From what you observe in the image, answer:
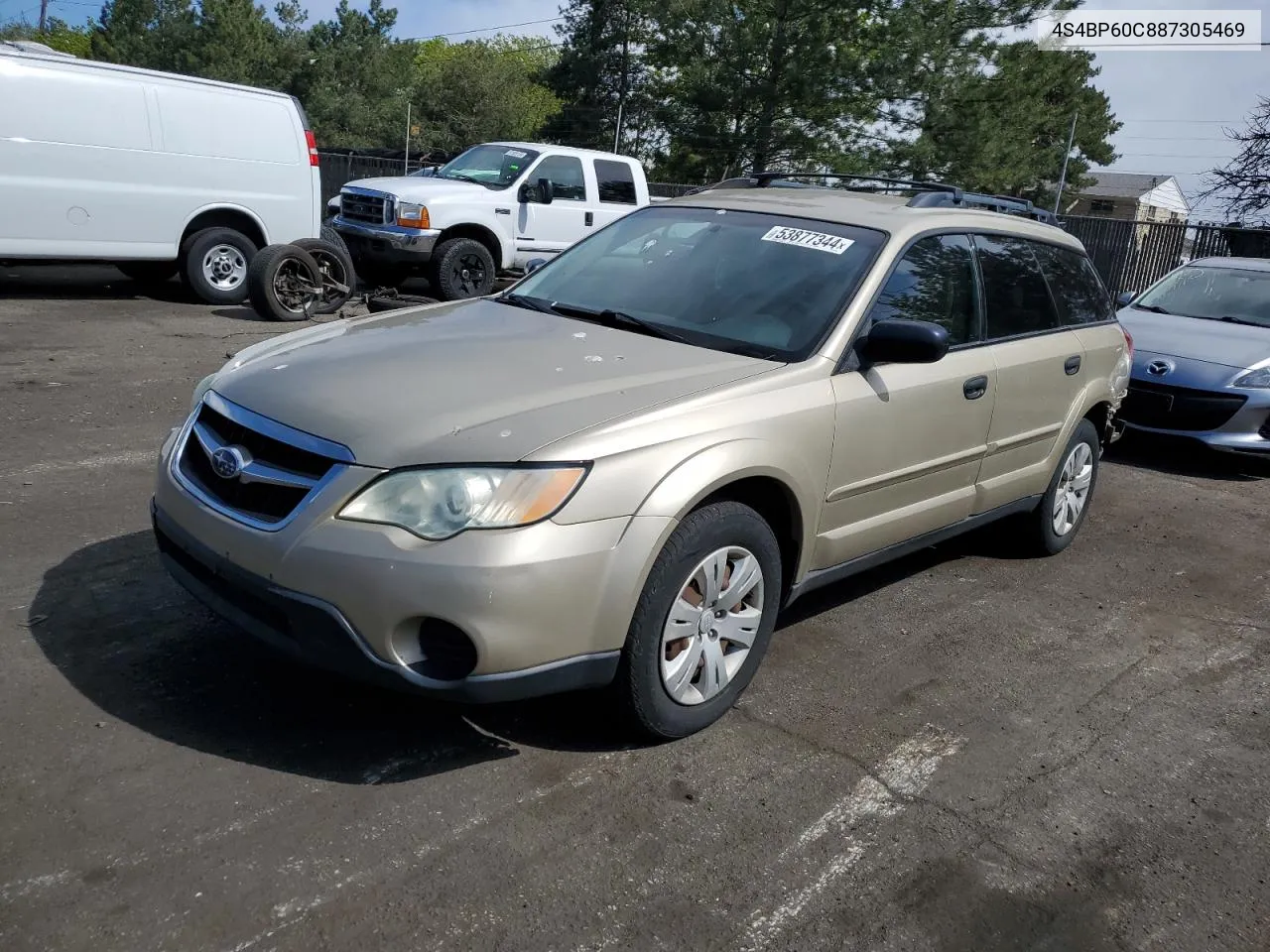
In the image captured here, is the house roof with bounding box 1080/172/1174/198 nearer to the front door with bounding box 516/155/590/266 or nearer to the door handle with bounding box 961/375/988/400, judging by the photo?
the front door with bounding box 516/155/590/266

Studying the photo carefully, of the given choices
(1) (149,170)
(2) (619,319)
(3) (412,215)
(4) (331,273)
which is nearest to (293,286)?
(4) (331,273)

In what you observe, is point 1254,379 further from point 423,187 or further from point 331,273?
point 423,187

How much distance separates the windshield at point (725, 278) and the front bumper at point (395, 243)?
311 inches

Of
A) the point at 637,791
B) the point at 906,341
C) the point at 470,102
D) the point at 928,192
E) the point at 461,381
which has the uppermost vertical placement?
the point at 470,102

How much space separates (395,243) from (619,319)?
8806 mm

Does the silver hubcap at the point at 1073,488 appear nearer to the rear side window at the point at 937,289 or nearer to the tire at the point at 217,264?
the rear side window at the point at 937,289

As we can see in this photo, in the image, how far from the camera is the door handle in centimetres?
451

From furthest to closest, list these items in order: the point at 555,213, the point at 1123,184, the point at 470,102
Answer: the point at 1123,184
the point at 470,102
the point at 555,213

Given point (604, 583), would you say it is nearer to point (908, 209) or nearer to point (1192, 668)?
point (908, 209)

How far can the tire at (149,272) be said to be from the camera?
1177cm

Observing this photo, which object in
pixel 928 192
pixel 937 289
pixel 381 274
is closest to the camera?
pixel 937 289

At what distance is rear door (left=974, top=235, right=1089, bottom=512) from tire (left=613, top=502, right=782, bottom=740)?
163 cm

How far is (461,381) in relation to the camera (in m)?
3.43

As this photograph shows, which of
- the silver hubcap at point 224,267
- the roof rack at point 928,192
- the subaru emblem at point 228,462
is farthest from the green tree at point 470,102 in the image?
the subaru emblem at point 228,462
